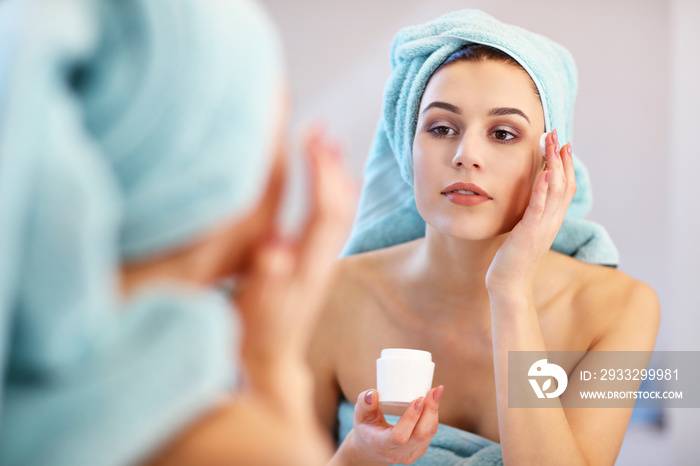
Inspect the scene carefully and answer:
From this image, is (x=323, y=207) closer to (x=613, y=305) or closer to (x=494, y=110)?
(x=494, y=110)

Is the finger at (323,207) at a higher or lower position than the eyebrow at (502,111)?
lower

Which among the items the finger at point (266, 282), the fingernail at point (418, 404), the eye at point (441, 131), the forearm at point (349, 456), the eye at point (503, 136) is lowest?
the forearm at point (349, 456)

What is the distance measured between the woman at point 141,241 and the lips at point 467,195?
2.19 feet

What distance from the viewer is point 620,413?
112 cm

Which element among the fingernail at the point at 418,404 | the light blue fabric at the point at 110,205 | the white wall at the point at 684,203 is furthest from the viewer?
the white wall at the point at 684,203

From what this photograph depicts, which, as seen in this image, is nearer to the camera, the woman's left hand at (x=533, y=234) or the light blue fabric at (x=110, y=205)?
the light blue fabric at (x=110, y=205)

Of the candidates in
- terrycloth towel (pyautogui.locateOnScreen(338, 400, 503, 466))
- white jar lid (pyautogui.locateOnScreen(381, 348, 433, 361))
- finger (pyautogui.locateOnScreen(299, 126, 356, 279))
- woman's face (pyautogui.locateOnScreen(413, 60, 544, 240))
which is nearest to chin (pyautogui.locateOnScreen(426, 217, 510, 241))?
woman's face (pyautogui.locateOnScreen(413, 60, 544, 240))

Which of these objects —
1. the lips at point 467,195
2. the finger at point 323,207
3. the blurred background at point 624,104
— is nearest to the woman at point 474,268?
the lips at point 467,195

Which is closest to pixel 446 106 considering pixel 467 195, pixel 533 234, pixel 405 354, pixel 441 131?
pixel 441 131

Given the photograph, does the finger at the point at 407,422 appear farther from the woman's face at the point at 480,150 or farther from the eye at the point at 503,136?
the eye at the point at 503,136

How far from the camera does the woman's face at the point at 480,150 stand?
3.66 ft

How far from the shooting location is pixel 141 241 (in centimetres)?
44

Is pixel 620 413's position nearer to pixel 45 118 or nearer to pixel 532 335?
pixel 532 335

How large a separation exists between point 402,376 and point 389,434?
0.09 m
